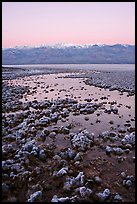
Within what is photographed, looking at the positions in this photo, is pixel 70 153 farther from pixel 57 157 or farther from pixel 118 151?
pixel 118 151

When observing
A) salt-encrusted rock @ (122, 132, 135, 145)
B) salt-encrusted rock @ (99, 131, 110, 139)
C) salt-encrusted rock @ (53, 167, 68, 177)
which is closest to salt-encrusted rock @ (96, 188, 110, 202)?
salt-encrusted rock @ (53, 167, 68, 177)

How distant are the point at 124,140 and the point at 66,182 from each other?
5.60 metres

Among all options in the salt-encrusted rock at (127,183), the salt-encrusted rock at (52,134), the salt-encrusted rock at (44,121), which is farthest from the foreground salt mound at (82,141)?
the salt-encrusted rock at (127,183)

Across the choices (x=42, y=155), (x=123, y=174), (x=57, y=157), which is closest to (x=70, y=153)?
(x=57, y=157)

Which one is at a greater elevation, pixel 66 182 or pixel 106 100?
pixel 106 100

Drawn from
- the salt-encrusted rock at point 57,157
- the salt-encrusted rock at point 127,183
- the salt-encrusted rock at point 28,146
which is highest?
the salt-encrusted rock at point 28,146

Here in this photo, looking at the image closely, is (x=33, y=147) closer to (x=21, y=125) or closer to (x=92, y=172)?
(x=92, y=172)

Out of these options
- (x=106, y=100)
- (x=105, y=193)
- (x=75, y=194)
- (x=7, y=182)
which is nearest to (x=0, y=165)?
(x=7, y=182)

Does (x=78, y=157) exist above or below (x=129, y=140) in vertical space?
below

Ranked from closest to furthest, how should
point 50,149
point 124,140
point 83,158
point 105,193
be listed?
1. point 105,193
2. point 83,158
3. point 50,149
4. point 124,140

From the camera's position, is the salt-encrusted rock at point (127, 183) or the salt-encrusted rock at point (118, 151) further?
the salt-encrusted rock at point (118, 151)

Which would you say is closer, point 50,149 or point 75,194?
point 75,194

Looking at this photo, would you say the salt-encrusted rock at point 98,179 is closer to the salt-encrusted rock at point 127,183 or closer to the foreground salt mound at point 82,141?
the salt-encrusted rock at point 127,183

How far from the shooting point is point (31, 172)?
10852 millimetres
